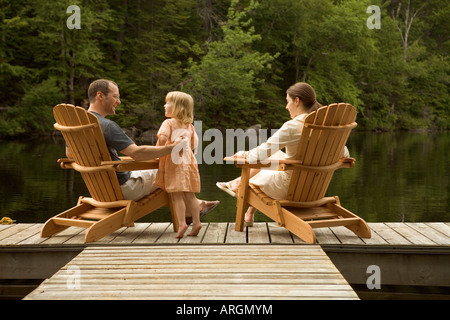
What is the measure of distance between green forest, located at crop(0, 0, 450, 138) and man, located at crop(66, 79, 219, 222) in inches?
941

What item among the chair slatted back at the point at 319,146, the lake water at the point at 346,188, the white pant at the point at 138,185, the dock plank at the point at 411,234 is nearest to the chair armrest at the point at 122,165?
the white pant at the point at 138,185

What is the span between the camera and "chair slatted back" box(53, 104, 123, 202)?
180 inches

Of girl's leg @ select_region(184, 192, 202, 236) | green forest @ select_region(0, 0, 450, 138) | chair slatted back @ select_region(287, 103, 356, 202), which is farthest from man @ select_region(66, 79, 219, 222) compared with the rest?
green forest @ select_region(0, 0, 450, 138)

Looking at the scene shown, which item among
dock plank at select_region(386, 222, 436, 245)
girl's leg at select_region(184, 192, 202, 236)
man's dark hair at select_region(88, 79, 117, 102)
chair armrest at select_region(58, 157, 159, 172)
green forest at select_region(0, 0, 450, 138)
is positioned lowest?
dock plank at select_region(386, 222, 436, 245)

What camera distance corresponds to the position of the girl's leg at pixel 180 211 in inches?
192

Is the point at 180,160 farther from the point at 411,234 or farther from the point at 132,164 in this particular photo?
the point at 411,234

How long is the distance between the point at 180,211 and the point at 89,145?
923 millimetres

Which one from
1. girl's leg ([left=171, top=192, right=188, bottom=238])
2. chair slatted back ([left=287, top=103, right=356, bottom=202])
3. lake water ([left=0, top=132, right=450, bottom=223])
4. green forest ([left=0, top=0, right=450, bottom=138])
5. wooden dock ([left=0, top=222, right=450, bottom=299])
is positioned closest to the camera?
wooden dock ([left=0, top=222, right=450, bottom=299])

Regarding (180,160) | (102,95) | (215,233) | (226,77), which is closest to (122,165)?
(180,160)

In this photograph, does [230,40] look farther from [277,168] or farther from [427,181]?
[277,168]

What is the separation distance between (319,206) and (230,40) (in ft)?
89.8

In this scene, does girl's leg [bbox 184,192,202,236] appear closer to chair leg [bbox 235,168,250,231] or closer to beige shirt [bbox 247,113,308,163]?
chair leg [bbox 235,168,250,231]

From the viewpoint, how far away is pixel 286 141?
4.86 metres

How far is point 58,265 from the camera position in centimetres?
461
